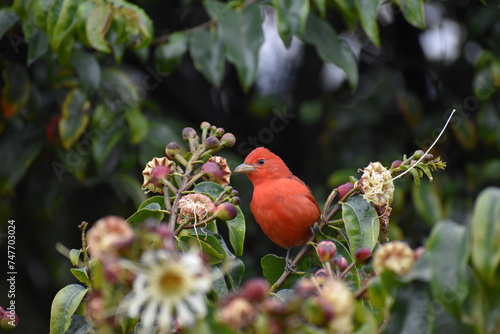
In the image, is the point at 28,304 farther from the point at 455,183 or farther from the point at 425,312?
the point at 425,312

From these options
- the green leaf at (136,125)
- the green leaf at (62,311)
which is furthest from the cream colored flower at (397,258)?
the green leaf at (136,125)

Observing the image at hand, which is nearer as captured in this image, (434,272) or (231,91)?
(434,272)

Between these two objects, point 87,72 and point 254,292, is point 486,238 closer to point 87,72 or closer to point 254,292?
point 254,292

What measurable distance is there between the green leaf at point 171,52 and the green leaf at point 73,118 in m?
0.40

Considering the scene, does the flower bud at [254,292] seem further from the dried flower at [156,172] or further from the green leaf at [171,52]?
Result: the green leaf at [171,52]

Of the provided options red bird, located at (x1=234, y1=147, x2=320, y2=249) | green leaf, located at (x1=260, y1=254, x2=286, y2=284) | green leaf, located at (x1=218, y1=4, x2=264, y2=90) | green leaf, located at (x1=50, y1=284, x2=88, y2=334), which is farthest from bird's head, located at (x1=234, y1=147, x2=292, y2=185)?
green leaf, located at (x1=50, y1=284, x2=88, y2=334)

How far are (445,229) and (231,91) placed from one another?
165 inches

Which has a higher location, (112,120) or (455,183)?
(112,120)

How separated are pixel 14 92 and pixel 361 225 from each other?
225 centimetres

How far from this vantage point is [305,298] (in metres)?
0.99

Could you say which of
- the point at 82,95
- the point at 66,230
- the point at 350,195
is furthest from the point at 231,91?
the point at 350,195

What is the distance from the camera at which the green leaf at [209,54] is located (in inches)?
123

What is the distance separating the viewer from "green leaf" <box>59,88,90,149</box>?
324 cm

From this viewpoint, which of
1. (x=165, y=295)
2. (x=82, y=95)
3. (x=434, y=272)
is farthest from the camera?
(x=82, y=95)
